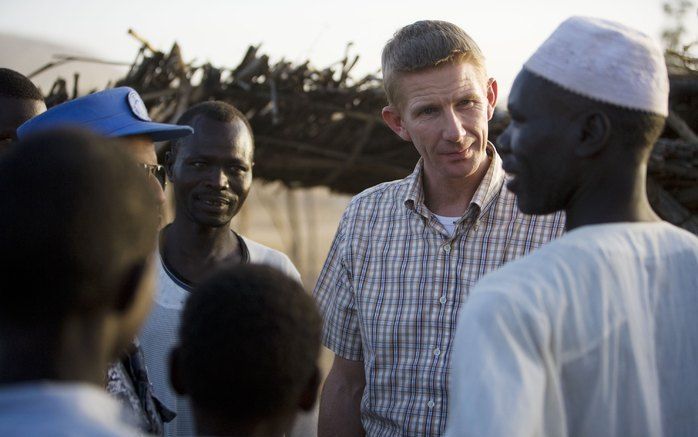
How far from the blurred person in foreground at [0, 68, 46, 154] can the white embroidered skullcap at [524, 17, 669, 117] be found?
2.30 metres

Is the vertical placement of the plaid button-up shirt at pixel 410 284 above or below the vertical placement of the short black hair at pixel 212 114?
below

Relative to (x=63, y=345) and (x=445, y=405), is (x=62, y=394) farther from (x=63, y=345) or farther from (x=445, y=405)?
(x=445, y=405)

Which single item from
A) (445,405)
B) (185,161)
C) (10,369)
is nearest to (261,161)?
(185,161)

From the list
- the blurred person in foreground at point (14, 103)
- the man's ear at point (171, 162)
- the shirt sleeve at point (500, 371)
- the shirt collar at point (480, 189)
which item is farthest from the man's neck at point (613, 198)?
the blurred person in foreground at point (14, 103)

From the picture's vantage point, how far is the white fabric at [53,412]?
1.37 metres

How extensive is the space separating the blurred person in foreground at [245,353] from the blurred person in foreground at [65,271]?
0.34 metres

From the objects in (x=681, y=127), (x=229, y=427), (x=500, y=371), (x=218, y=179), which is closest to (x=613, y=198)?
(x=500, y=371)

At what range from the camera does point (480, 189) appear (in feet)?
10.7

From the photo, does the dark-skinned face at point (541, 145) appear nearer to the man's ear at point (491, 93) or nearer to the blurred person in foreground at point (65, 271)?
the blurred person in foreground at point (65, 271)

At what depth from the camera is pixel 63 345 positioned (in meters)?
1.50

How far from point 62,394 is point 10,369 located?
126 millimetres

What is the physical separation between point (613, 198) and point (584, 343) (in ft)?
1.34

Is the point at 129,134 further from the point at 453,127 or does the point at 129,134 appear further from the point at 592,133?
the point at 592,133

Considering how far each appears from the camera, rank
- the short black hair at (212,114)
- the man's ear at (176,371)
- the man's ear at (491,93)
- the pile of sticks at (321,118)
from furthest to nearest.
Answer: the pile of sticks at (321,118)
the short black hair at (212,114)
the man's ear at (491,93)
the man's ear at (176,371)
